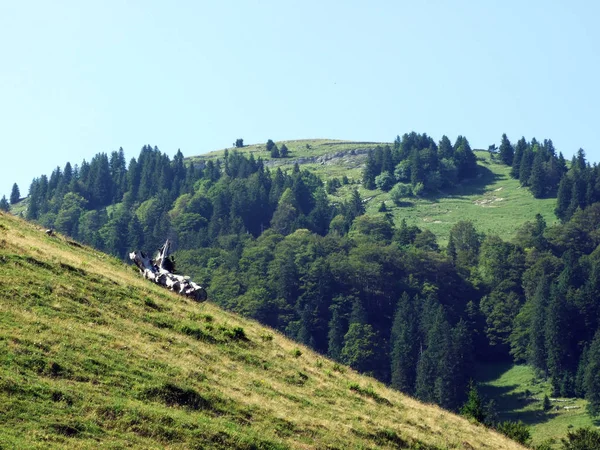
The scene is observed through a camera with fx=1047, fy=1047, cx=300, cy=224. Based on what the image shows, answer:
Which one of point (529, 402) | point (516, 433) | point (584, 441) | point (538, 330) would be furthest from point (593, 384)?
point (516, 433)

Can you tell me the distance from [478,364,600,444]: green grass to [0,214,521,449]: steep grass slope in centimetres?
7460

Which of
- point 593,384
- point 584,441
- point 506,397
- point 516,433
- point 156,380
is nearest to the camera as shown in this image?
point 156,380

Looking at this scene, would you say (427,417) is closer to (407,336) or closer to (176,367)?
(176,367)

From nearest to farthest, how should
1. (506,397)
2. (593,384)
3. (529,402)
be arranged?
(593,384) < (529,402) < (506,397)

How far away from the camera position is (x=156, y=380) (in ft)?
110

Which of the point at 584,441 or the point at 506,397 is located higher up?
the point at 584,441

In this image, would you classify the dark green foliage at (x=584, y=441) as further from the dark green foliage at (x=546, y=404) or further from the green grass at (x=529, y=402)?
the dark green foliage at (x=546, y=404)

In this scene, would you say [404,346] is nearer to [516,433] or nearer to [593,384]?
[593,384]

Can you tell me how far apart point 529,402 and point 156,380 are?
4545 inches

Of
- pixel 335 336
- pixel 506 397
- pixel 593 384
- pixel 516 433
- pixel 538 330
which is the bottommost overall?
pixel 506 397

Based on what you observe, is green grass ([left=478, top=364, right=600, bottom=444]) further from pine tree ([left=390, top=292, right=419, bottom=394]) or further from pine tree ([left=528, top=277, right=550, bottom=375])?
pine tree ([left=390, top=292, right=419, bottom=394])

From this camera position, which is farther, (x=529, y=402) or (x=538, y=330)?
(x=538, y=330)

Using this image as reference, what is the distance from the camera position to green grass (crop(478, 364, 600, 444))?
126250 millimetres

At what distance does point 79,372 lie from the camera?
32.0 meters
